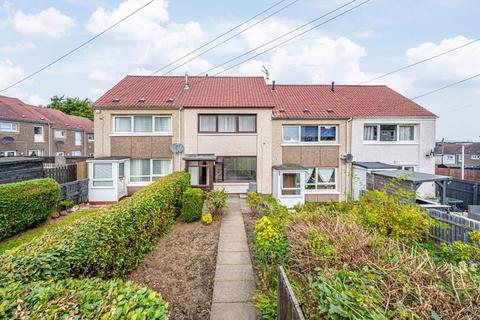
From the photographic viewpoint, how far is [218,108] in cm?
1641

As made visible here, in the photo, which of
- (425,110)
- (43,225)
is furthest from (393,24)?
(43,225)

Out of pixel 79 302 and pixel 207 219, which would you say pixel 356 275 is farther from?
pixel 207 219

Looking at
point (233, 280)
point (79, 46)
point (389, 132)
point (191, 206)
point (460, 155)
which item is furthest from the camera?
point (460, 155)

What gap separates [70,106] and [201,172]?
4662 centimetres

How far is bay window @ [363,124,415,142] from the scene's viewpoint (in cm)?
1820

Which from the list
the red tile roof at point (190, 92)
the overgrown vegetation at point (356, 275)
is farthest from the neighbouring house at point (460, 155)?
the overgrown vegetation at point (356, 275)

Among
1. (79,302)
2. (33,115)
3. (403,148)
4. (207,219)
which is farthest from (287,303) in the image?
(33,115)

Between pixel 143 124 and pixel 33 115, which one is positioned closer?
pixel 143 124

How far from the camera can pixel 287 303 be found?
118 inches

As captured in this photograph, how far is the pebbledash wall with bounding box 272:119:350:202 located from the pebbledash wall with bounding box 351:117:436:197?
86 centimetres

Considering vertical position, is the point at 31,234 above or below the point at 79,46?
below

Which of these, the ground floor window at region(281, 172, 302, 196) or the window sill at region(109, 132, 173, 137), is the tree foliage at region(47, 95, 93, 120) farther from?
the ground floor window at region(281, 172, 302, 196)

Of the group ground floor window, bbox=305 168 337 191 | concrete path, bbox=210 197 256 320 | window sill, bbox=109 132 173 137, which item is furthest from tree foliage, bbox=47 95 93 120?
concrete path, bbox=210 197 256 320

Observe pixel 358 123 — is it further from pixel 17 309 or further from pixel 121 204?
pixel 17 309
